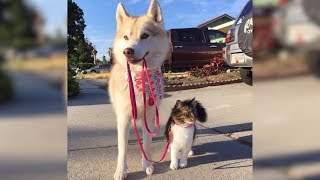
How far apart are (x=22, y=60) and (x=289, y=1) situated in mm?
776

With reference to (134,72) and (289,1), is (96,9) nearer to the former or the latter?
(134,72)

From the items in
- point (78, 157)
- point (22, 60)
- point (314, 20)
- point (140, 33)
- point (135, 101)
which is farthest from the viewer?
point (78, 157)

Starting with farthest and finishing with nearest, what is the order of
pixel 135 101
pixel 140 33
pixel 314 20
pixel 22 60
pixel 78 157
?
pixel 78 157, pixel 135 101, pixel 140 33, pixel 22 60, pixel 314 20

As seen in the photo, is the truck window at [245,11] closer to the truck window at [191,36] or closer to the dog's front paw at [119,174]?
the truck window at [191,36]

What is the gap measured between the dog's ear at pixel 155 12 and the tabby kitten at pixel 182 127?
1.37 ft

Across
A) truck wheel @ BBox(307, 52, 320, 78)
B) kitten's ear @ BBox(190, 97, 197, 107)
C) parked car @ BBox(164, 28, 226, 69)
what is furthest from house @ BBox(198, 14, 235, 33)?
truck wheel @ BBox(307, 52, 320, 78)

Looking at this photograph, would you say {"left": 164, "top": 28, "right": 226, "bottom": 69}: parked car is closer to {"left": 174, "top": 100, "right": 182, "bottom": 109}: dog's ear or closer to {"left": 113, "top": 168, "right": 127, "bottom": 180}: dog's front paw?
{"left": 174, "top": 100, "right": 182, "bottom": 109}: dog's ear

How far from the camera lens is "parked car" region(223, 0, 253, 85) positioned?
45.9 inches

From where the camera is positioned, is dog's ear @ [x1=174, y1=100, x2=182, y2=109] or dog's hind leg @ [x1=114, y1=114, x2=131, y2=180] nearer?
dog's hind leg @ [x1=114, y1=114, x2=131, y2=180]

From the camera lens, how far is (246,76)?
4.24 ft

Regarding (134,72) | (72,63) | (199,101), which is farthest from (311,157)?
(72,63)

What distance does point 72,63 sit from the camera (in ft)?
4.25

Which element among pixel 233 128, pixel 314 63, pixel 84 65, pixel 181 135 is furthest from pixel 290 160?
pixel 84 65

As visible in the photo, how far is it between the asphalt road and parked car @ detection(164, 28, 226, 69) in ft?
0.50
